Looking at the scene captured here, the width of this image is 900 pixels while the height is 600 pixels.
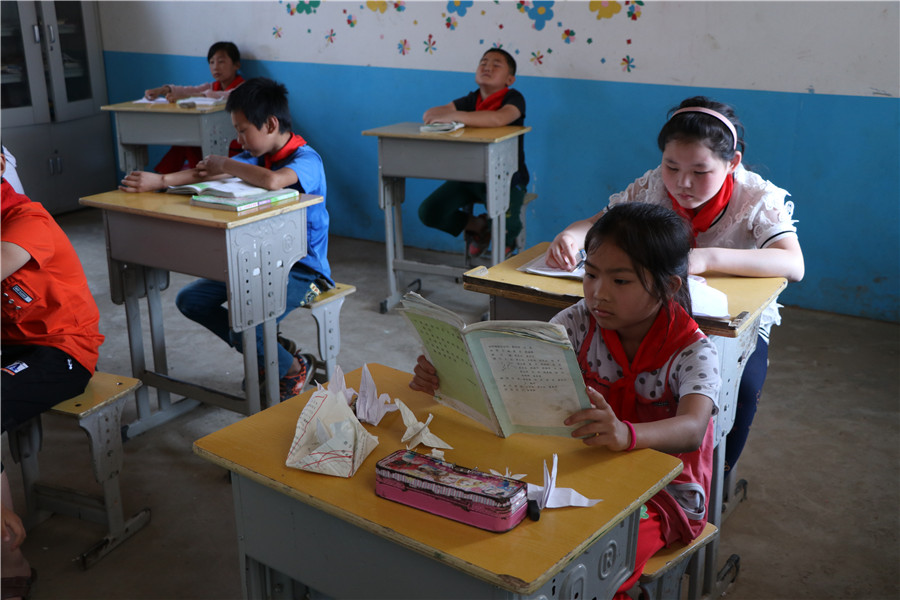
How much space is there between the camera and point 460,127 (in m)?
3.76

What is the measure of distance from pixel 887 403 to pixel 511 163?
6.03ft

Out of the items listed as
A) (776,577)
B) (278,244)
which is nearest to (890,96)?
(776,577)

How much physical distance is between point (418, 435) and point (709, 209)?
1210mm

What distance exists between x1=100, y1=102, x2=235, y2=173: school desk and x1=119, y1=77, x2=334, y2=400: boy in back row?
2.11 meters

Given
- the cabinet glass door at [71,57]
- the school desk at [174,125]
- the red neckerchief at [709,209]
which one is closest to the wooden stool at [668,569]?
the red neckerchief at [709,209]

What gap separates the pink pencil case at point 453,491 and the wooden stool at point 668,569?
1.50ft

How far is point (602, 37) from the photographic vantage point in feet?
13.8

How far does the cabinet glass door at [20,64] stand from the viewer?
550 centimetres

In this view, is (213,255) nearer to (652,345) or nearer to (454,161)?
(652,345)

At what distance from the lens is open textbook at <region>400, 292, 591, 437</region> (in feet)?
3.84

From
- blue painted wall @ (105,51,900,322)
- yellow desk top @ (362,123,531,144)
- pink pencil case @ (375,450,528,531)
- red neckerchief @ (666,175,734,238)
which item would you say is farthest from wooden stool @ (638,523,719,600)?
yellow desk top @ (362,123,531,144)

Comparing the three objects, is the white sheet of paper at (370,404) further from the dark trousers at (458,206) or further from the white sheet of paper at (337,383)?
the dark trousers at (458,206)

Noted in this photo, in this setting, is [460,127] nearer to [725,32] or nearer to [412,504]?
[725,32]

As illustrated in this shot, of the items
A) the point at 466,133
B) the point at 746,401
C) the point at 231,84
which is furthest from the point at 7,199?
the point at 231,84
